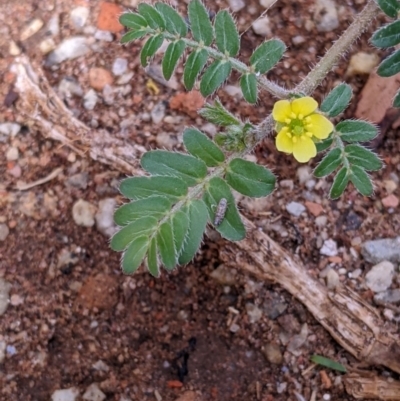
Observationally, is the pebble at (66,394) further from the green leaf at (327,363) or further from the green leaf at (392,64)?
the green leaf at (392,64)

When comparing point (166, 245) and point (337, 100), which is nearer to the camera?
point (166, 245)

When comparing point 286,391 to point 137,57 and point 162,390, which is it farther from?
point 137,57

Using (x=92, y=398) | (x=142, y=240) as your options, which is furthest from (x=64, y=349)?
(x=142, y=240)

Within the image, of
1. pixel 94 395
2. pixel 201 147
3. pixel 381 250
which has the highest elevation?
pixel 201 147

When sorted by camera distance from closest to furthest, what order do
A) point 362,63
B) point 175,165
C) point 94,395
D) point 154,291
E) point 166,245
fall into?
point 166,245, point 175,165, point 94,395, point 154,291, point 362,63

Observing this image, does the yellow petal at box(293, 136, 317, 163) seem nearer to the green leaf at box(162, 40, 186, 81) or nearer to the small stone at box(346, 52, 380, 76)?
the green leaf at box(162, 40, 186, 81)

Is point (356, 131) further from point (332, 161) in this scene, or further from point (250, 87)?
point (250, 87)

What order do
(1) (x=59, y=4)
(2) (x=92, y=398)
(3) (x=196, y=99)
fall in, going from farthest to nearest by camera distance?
(1) (x=59, y=4) < (3) (x=196, y=99) < (2) (x=92, y=398)

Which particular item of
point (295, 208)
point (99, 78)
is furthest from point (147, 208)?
point (99, 78)
